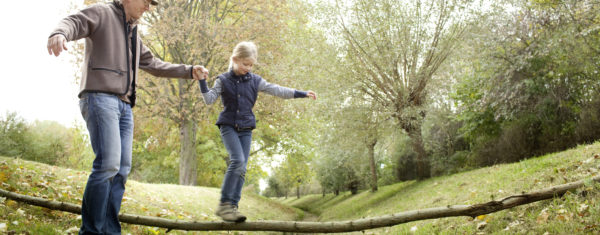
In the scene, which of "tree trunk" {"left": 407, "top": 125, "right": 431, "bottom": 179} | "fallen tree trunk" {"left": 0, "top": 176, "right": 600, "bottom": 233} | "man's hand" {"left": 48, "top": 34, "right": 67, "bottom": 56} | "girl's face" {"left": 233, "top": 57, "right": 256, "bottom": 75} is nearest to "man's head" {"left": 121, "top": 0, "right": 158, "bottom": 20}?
"man's hand" {"left": 48, "top": 34, "right": 67, "bottom": 56}

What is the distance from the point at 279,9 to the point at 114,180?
49.4 ft

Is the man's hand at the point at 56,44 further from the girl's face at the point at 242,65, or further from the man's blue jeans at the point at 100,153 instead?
the girl's face at the point at 242,65

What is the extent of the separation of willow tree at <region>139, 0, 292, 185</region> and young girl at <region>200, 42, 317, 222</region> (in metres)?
10.5

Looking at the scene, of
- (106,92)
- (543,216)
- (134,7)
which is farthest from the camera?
(543,216)

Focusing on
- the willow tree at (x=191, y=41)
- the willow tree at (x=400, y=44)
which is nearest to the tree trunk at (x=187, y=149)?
the willow tree at (x=191, y=41)

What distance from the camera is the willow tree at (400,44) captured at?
1391 centimetres

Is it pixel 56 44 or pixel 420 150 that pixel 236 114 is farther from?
pixel 420 150

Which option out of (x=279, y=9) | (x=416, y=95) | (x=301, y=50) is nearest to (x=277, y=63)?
(x=301, y=50)

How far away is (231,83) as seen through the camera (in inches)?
185

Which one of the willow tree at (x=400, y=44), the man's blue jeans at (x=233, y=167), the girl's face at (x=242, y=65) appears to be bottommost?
the man's blue jeans at (x=233, y=167)

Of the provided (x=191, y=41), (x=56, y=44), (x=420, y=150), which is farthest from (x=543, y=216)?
(x=191, y=41)

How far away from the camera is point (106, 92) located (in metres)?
3.34

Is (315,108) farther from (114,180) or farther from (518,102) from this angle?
(114,180)

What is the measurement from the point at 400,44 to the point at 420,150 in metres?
5.73
